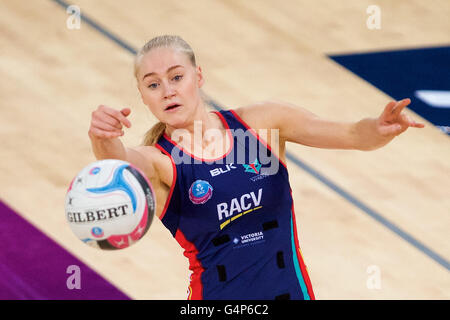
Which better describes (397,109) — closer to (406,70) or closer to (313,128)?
(313,128)

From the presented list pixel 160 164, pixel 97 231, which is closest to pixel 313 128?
pixel 160 164

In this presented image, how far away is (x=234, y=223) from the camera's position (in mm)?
2914

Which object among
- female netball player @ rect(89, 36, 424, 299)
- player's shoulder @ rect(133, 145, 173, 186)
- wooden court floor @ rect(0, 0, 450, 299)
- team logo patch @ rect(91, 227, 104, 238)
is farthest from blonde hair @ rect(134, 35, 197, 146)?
wooden court floor @ rect(0, 0, 450, 299)

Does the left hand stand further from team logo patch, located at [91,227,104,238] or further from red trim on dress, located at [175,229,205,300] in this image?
team logo patch, located at [91,227,104,238]

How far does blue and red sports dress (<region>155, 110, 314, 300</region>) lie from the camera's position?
114 inches

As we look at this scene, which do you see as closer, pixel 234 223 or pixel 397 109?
pixel 397 109

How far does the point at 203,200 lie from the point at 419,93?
4332mm

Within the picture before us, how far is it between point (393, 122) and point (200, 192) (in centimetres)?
72

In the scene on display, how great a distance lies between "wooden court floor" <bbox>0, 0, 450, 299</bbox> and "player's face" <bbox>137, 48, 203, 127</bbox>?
1.98 m

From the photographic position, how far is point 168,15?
25.8 feet

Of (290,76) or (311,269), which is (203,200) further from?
(290,76)

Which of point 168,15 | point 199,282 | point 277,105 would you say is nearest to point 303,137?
point 277,105

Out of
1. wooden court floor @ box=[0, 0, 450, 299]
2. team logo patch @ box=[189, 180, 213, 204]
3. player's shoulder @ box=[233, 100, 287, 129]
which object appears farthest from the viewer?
wooden court floor @ box=[0, 0, 450, 299]

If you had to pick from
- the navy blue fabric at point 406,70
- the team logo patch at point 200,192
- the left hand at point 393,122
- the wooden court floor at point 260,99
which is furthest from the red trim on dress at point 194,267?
the navy blue fabric at point 406,70
